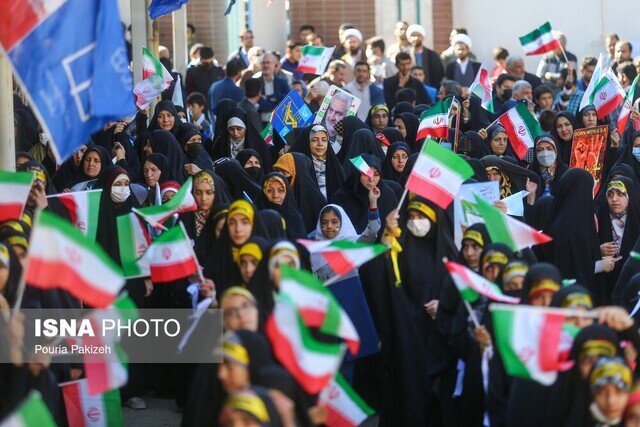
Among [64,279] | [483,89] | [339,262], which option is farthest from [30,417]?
[483,89]

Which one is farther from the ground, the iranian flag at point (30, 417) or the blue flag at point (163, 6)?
the blue flag at point (163, 6)

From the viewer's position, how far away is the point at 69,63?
9195 millimetres

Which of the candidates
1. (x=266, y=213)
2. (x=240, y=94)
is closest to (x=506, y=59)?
(x=240, y=94)

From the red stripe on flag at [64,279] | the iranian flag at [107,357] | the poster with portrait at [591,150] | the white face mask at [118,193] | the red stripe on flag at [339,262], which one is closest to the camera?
the red stripe on flag at [64,279]

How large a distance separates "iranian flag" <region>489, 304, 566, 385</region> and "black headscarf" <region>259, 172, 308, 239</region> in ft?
12.7

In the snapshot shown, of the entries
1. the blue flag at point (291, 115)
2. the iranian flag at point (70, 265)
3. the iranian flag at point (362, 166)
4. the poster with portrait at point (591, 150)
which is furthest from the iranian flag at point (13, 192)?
the blue flag at point (291, 115)

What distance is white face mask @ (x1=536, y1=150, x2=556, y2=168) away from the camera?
45.8 ft

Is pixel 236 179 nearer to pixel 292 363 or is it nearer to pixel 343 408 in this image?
pixel 343 408

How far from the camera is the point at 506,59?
2050 centimetres

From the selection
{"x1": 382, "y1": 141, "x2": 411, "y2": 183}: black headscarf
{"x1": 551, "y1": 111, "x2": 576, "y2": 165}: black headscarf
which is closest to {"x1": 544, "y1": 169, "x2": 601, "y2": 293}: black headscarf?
{"x1": 382, "y1": 141, "x2": 411, "y2": 183}: black headscarf

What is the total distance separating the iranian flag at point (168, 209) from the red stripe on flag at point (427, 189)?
1429 mm

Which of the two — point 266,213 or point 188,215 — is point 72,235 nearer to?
point 266,213

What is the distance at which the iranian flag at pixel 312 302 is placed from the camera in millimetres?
7965

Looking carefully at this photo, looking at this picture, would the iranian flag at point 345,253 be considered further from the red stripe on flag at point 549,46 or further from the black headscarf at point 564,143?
the red stripe on flag at point 549,46
